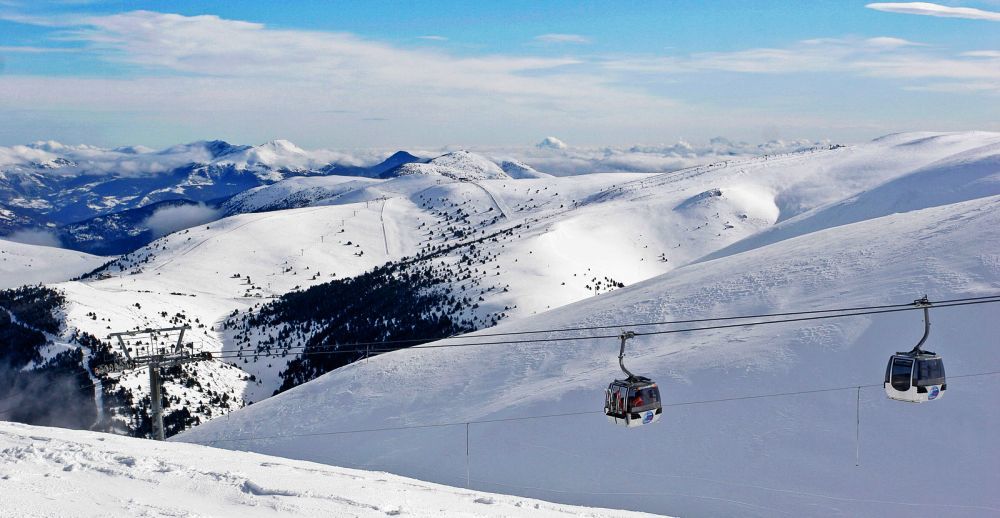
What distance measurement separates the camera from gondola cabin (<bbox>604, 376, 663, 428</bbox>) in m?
19.7

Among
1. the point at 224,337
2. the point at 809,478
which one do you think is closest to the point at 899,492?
the point at 809,478

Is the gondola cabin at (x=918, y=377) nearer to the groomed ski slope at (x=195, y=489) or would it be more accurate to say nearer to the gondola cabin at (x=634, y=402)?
the gondola cabin at (x=634, y=402)

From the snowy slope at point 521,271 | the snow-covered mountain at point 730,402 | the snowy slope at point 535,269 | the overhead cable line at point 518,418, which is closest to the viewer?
the snow-covered mountain at point 730,402

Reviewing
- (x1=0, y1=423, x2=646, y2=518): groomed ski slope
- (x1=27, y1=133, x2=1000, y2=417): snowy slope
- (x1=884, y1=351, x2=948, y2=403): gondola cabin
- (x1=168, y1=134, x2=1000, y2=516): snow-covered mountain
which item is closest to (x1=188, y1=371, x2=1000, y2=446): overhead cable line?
(x1=168, y1=134, x2=1000, y2=516): snow-covered mountain

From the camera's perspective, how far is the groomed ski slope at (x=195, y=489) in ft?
49.6

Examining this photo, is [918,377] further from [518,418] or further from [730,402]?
[518,418]

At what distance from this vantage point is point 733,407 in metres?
29.7

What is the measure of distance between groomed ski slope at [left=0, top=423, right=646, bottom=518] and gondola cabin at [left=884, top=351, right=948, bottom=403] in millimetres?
7012

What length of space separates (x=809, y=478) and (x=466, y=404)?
16118 mm

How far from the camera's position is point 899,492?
2384 centimetres

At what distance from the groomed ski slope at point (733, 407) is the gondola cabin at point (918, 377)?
19.3 feet

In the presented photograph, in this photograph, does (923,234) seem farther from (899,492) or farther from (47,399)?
(47,399)

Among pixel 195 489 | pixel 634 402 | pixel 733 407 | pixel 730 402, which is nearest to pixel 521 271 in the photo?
pixel 730 402

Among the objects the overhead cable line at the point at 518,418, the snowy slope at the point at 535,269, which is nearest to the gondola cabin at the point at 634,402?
the overhead cable line at the point at 518,418
